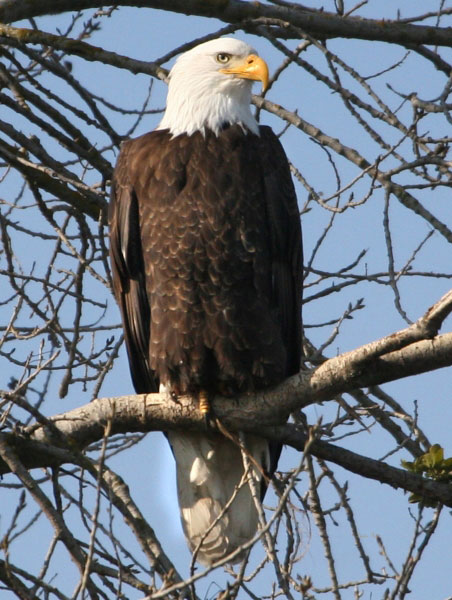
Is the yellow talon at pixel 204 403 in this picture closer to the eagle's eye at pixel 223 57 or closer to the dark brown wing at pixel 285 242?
the dark brown wing at pixel 285 242

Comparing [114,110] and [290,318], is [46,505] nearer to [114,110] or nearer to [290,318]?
[290,318]

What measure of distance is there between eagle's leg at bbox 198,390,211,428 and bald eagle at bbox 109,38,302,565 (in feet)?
0.08

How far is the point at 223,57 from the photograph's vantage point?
4.68 m

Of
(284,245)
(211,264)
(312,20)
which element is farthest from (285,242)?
(312,20)

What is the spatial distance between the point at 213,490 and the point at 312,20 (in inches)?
74.6

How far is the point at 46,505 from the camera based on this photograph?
2996 mm

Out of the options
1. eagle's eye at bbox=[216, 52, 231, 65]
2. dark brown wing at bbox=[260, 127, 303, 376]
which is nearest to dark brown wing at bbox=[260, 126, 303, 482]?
dark brown wing at bbox=[260, 127, 303, 376]

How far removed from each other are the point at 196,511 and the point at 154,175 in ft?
4.45

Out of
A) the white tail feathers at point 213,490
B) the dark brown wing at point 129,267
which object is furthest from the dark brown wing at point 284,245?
the dark brown wing at point 129,267

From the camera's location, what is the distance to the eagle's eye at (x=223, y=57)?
467cm

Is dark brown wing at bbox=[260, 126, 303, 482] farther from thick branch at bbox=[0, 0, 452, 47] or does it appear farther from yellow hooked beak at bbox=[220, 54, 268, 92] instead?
thick branch at bbox=[0, 0, 452, 47]

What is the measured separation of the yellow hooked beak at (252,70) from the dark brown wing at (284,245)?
21cm

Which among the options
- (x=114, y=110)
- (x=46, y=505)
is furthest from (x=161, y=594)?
(x=114, y=110)

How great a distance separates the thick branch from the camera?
4215 millimetres
